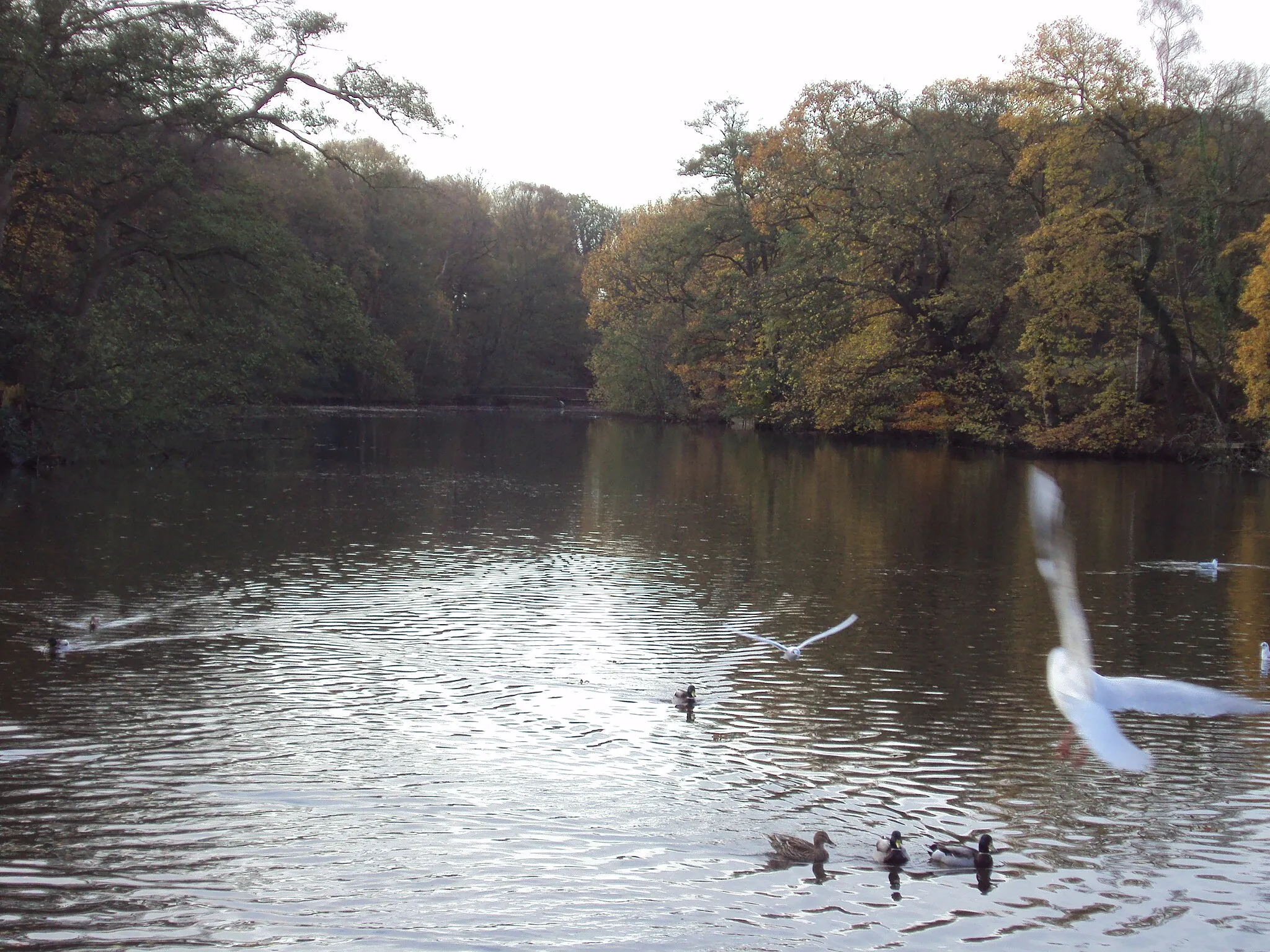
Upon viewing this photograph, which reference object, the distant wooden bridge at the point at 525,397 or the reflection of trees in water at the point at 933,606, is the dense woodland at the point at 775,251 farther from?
the distant wooden bridge at the point at 525,397

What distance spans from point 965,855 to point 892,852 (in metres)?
0.47

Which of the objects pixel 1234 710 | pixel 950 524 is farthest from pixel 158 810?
pixel 950 524

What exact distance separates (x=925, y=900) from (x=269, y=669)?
7082 mm

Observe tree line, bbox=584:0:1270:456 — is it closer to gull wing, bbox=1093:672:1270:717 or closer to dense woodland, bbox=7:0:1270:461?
dense woodland, bbox=7:0:1270:461

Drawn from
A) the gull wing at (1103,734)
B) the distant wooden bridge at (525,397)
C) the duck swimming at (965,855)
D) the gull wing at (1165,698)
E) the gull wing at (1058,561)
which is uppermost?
the distant wooden bridge at (525,397)

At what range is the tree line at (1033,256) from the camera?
38406 millimetres

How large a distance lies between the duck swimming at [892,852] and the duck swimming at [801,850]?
1.12 feet

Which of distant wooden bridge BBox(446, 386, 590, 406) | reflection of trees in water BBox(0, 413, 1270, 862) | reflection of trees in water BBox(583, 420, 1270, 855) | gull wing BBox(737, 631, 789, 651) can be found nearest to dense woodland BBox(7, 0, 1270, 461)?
reflection of trees in water BBox(0, 413, 1270, 862)

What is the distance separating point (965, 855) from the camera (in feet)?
24.2

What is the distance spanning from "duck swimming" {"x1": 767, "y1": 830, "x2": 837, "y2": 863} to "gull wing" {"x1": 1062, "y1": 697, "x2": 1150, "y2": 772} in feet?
A: 5.83

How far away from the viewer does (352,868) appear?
23.5 feet

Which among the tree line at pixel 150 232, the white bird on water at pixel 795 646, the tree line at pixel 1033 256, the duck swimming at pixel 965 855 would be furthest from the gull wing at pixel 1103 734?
the tree line at pixel 1033 256

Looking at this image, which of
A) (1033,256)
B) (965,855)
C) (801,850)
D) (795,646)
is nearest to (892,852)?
(965,855)

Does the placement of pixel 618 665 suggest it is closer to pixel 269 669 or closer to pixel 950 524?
pixel 269 669
